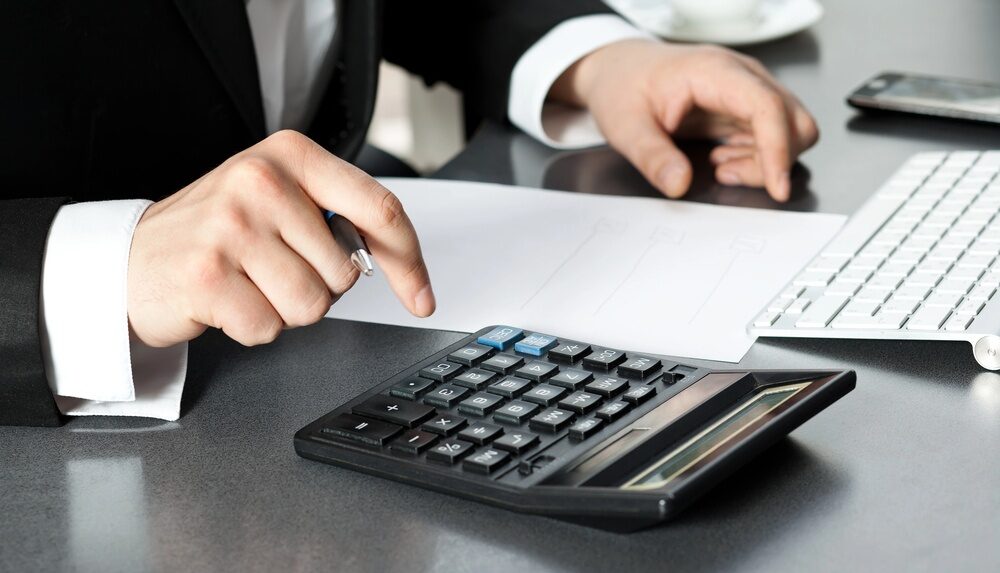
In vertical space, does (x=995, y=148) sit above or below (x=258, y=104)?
below

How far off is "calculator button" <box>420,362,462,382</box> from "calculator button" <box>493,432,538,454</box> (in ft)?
0.24

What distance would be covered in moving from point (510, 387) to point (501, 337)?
0.21 feet

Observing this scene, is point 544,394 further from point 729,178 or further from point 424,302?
point 729,178

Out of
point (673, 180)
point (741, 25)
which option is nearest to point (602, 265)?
point (673, 180)

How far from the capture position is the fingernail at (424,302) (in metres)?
0.63

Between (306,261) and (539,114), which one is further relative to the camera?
(539,114)

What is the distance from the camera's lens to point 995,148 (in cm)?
94

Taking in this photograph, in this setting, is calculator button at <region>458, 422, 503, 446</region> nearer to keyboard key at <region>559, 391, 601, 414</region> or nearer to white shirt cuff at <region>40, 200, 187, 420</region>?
keyboard key at <region>559, 391, 601, 414</region>

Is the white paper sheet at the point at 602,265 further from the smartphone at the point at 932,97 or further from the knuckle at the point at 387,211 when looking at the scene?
the smartphone at the point at 932,97

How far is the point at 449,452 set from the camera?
1.68ft

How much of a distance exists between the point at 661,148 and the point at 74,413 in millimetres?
494

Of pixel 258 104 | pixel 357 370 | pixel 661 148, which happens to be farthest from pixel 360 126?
pixel 357 370

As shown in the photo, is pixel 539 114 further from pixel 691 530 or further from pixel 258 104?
pixel 691 530

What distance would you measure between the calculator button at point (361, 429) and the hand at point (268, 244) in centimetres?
7
